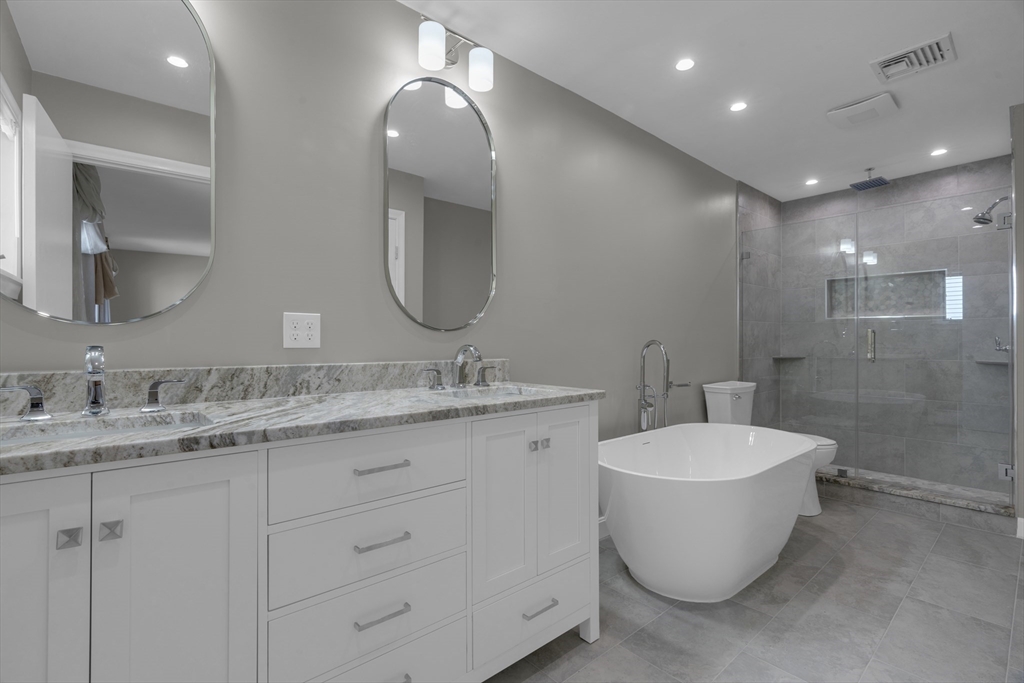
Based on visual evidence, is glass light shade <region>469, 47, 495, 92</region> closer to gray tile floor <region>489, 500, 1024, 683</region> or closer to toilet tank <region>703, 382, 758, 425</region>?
gray tile floor <region>489, 500, 1024, 683</region>

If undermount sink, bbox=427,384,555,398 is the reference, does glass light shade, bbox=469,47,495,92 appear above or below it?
above

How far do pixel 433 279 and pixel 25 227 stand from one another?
120 centimetres

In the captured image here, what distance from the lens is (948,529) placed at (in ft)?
9.50

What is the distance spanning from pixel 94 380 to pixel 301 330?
1.85 ft

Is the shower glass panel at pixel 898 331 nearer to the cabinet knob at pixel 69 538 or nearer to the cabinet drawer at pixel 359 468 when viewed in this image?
the cabinet drawer at pixel 359 468

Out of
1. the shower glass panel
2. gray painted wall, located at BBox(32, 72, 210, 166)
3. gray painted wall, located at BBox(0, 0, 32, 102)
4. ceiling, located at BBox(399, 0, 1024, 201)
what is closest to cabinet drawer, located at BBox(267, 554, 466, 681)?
gray painted wall, located at BBox(32, 72, 210, 166)

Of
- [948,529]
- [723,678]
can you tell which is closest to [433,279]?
[723,678]

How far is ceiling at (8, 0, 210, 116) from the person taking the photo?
1.26 m

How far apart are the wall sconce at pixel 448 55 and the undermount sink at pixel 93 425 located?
1.50 meters

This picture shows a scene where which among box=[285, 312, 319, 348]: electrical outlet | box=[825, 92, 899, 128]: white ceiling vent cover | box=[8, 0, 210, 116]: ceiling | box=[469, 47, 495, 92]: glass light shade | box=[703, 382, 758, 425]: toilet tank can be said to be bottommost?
box=[703, 382, 758, 425]: toilet tank

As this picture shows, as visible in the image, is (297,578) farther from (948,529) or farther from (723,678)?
(948,529)

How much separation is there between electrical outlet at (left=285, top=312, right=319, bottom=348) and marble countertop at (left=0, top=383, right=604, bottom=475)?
18cm

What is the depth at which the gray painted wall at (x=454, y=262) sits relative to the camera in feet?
6.63

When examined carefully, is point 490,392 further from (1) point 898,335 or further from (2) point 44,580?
(1) point 898,335
